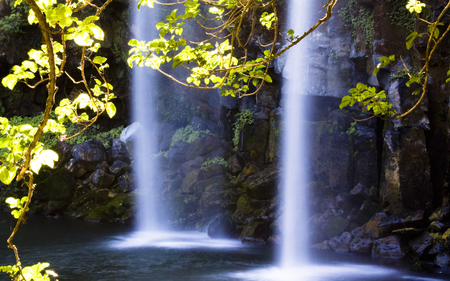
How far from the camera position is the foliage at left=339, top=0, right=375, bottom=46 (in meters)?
9.99

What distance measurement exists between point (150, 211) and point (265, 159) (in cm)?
410

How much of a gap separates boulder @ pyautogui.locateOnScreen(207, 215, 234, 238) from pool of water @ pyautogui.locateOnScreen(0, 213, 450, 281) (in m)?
0.29

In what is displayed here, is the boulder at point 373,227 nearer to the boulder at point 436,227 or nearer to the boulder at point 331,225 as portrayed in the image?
the boulder at point 331,225

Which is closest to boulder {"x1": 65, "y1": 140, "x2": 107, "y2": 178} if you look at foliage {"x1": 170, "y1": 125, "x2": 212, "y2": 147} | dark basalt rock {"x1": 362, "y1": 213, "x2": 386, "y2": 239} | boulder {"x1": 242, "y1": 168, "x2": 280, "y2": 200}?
foliage {"x1": 170, "y1": 125, "x2": 212, "y2": 147}

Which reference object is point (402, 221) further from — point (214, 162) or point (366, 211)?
point (214, 162)

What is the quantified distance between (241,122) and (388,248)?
6471mm

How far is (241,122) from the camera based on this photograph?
12.7m

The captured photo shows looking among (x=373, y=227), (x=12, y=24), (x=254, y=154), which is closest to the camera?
(x=373, y=227)

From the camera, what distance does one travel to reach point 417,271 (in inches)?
253

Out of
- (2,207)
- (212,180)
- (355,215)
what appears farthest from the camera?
(2,207)

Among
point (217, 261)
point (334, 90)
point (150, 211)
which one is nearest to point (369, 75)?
point (334, 90)

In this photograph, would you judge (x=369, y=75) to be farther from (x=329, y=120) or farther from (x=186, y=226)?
(x=186, y=226)

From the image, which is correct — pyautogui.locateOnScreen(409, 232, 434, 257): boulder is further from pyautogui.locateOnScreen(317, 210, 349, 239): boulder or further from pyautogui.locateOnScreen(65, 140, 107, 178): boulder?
pyautogui.locateOnScreen(65, 140, 107, 178): boulder

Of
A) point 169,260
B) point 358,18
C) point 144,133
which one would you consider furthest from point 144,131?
point 358,18
